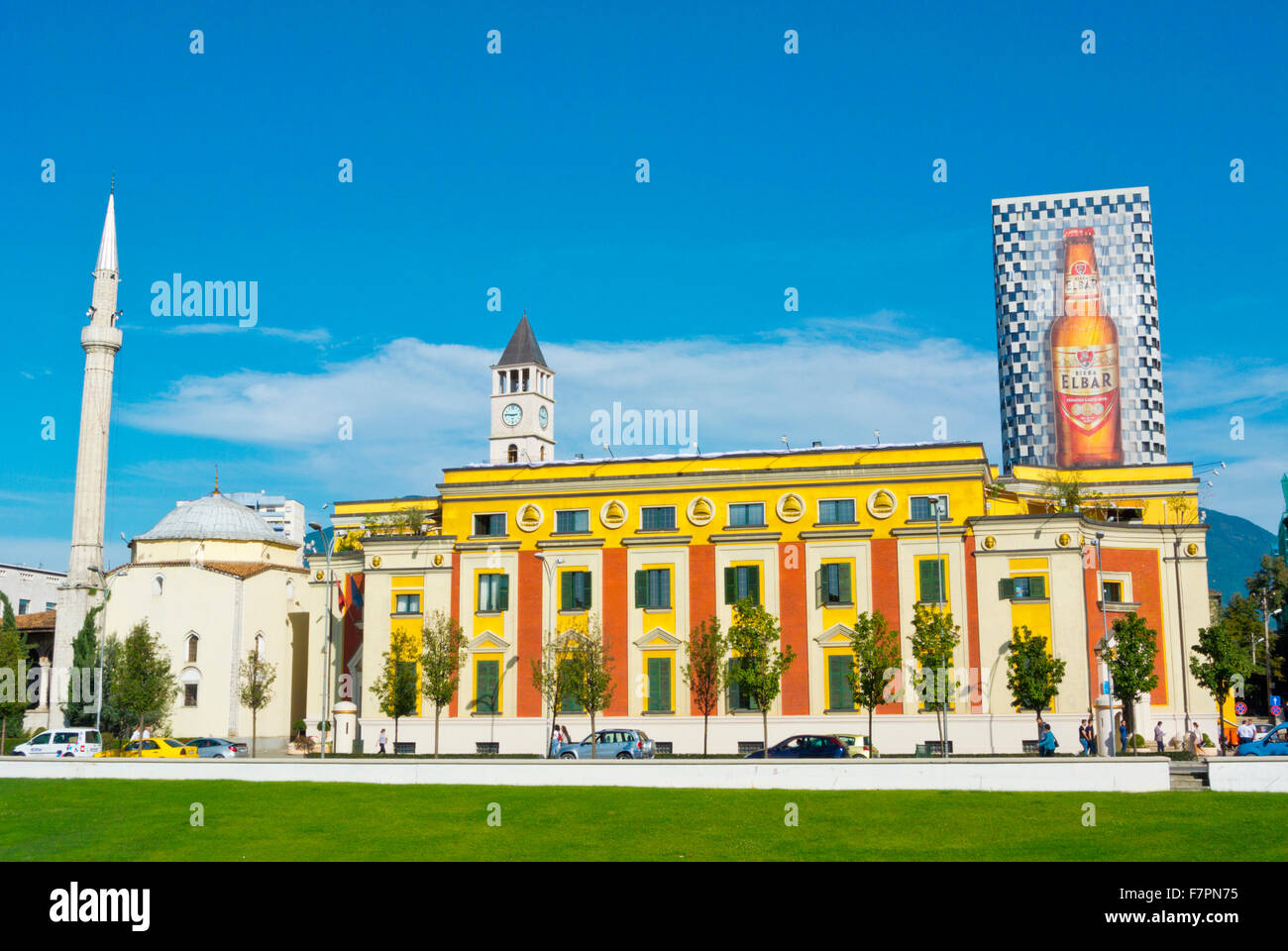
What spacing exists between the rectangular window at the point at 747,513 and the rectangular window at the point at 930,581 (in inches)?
310

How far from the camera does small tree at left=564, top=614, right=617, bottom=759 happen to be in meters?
55.2

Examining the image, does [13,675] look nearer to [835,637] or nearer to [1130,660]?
[835,637]

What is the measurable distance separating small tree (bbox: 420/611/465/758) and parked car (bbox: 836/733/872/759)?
19.7 m

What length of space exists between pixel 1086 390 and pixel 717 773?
11833 centimetres

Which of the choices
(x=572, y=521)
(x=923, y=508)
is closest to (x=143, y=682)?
(x=572, y=521)

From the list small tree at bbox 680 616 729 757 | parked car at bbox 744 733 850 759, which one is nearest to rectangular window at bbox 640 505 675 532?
small tree at bbox 680 616 729 757

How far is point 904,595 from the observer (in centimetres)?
5656

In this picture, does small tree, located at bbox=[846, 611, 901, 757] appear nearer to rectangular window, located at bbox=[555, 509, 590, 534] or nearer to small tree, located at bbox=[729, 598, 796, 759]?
small tree, located at bbox=[729, 598, 796, 759]

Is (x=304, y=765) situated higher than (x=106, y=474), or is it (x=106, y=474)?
(x=106, y=474)

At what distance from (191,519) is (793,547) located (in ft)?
131

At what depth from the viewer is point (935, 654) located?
173 ft
